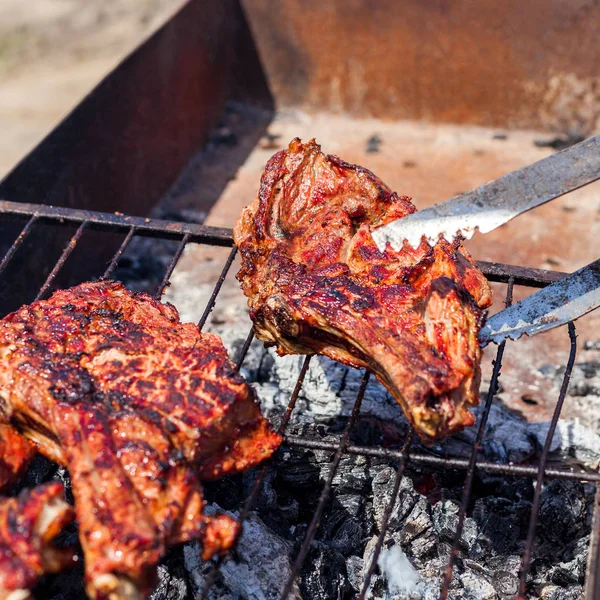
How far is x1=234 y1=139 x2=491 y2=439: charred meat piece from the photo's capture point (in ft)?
8.27

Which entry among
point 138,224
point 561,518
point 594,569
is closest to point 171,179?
point 138,224

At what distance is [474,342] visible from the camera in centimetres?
258

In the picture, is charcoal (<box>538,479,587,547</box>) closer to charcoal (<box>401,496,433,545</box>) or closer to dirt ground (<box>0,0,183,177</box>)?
charcoal (<box>401,496,433,545</box>)

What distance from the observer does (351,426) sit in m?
2.79

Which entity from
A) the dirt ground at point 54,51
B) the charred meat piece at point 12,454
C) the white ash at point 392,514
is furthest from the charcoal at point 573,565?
the dirt ground at point 54,51

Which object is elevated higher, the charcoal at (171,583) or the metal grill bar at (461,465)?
the metal grill bar at (461,465)

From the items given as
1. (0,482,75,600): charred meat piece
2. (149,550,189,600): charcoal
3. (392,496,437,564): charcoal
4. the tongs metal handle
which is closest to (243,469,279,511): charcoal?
(149,550,189,600): charcoal

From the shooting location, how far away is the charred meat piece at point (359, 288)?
8.27ft

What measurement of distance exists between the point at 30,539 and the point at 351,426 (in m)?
1.27

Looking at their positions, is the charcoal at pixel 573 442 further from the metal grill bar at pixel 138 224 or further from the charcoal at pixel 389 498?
the metal grill bar at pixel 138 224

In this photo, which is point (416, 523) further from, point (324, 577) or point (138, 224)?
point (138, 224)

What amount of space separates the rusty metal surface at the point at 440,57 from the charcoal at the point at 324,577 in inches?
230

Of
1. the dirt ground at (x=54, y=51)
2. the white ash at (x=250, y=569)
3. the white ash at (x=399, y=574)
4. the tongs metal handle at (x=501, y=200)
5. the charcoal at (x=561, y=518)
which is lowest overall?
the white ash at (x=250, y=569)

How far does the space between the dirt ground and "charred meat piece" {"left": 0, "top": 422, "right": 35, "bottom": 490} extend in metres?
3.09
